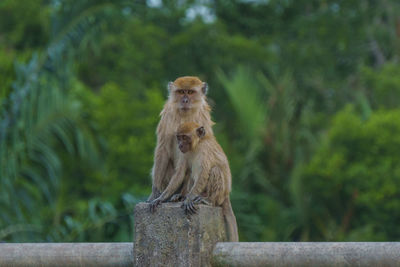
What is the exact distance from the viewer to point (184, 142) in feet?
18.3

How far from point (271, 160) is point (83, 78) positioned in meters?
8.56

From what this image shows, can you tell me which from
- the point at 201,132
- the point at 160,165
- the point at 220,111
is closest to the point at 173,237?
the point at 201,132

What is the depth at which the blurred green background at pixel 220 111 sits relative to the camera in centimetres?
1270

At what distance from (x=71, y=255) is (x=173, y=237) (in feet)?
2.22

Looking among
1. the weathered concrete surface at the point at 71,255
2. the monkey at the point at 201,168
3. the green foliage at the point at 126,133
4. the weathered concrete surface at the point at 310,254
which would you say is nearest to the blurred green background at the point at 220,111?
the green foliage at the point at 126,133

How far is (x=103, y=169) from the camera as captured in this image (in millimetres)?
17219

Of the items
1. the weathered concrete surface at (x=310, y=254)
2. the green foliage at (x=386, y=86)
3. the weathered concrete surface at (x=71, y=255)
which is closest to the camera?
the weathered concrete surface at (x=310, y=254)

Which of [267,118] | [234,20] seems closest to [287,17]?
[234,20]

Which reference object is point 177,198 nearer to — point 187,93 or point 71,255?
point 187,93

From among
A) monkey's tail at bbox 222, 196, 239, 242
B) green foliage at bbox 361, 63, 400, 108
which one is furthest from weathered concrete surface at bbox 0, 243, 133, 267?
green foliage at bbox 361, 63, 400, 108

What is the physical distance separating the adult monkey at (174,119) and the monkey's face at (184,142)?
31 cm

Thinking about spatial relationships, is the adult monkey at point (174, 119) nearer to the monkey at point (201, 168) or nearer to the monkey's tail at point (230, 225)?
the monkey at point (201, 168)

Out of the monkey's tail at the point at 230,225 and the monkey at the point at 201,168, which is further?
the monkey at the point at 201,168

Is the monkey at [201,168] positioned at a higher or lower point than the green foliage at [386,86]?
lower
